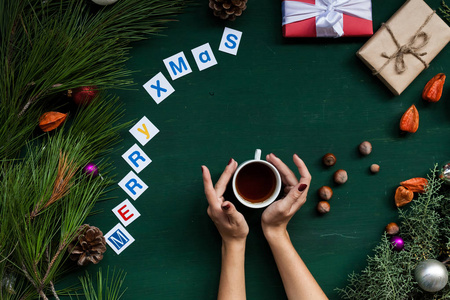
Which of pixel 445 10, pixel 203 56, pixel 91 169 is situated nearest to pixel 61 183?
pixel 91 169

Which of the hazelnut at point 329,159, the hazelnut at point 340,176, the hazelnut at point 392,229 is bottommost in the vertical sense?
the hazelnut at point 392,229

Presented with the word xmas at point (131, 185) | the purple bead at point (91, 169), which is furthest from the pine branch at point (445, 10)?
the purple bead at point (91, 169)

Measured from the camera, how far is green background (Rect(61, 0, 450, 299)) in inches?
46.2

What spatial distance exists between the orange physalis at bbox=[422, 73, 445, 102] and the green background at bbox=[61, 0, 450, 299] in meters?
0.03

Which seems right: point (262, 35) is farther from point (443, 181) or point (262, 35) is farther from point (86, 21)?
point (443, 181)

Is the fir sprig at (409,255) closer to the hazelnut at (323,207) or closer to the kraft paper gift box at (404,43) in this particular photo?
the hazelnut at (323,207)

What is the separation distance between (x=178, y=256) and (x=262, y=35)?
638 mm

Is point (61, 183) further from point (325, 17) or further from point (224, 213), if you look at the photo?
point (325, 17)

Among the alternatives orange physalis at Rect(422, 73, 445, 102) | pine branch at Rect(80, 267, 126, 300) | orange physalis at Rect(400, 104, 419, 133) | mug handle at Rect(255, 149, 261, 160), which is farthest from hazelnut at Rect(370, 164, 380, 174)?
pine branch at Rect(80, 267, 126, 300)

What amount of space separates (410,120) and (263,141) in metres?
0.40

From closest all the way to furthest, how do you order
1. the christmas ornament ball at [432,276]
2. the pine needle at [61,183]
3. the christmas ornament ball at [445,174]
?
the pine needle at [61,183] < the christmas ornament ball at [432,276] < the christmas ornament ball at [445,174]

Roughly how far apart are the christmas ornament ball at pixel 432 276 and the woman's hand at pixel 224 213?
44 cm

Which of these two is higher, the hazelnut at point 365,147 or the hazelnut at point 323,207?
the hazelnut at point 365,147

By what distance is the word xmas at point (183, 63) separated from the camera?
117 centimetres
